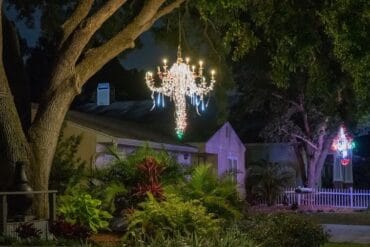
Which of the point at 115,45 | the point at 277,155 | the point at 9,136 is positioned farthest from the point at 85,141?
the point at 277,155

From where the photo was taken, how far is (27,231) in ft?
38.7

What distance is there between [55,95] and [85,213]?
2834 mm

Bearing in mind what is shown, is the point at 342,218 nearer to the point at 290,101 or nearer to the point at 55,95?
the point at 290,101

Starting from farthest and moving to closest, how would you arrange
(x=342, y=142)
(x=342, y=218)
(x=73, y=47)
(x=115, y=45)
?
(x=342, y=142) → (x=342, y=218) → (x=115, y=45) → (x=73, y=47)

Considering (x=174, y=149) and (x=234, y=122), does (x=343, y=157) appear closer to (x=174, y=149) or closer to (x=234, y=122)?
(x=234, y=122)

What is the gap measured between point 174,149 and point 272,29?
32.8ft

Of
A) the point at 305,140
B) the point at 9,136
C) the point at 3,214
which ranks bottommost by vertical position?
the point at 3,214

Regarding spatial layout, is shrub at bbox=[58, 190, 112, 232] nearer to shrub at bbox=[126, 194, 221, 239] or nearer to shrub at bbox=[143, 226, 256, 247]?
shrub at bbox=[126, 194, 221, 239]

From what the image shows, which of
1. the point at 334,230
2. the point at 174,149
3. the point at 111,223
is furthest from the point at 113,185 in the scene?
the point at 174,149

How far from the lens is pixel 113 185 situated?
609 inches

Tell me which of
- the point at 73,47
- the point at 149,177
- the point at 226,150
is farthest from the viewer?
the point at 226,150

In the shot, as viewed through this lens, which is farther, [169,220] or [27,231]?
[169,220]

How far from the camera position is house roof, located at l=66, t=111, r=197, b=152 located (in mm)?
22406

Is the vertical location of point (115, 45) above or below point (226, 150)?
above
